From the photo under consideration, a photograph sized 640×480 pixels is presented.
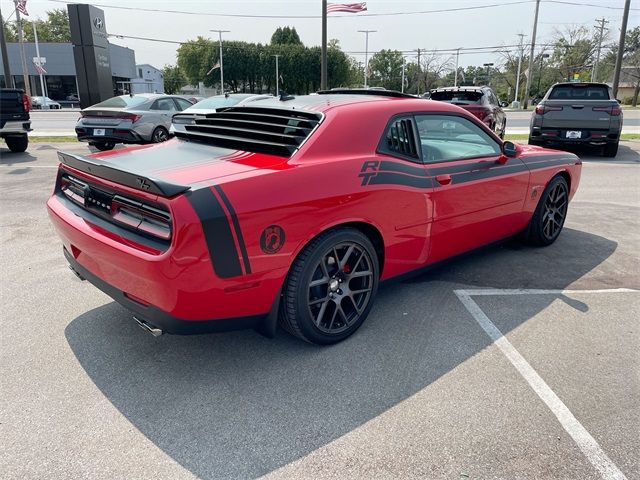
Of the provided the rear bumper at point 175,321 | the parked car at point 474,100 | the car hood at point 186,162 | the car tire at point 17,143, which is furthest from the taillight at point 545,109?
the car tire at point 17,143

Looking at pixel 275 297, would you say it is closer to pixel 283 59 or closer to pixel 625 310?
pixel 625 310

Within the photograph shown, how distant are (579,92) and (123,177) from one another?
12.2 m

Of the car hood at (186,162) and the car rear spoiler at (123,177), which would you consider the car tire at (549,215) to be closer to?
the car hood at (186,162)

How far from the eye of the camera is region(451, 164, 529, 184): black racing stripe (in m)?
3.91

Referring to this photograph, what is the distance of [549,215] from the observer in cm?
521

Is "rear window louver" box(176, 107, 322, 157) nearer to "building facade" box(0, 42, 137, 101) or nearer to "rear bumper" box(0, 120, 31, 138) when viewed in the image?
"rear bumper" box(0, 120, 31, 138)

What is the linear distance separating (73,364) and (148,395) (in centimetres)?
63

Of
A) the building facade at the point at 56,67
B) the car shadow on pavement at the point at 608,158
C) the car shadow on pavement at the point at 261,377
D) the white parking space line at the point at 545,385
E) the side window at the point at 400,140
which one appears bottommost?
the white parking space line at the point at 545,385

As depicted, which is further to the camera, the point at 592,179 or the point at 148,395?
the point at 592,179

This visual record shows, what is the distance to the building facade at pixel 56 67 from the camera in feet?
194

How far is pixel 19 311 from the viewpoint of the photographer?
3748mm

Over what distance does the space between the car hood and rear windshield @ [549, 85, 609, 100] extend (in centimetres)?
1108

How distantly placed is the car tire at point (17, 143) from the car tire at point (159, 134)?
10.2ft

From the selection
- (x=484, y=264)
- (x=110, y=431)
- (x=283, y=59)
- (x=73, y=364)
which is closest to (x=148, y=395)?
(x=110, y=431)
